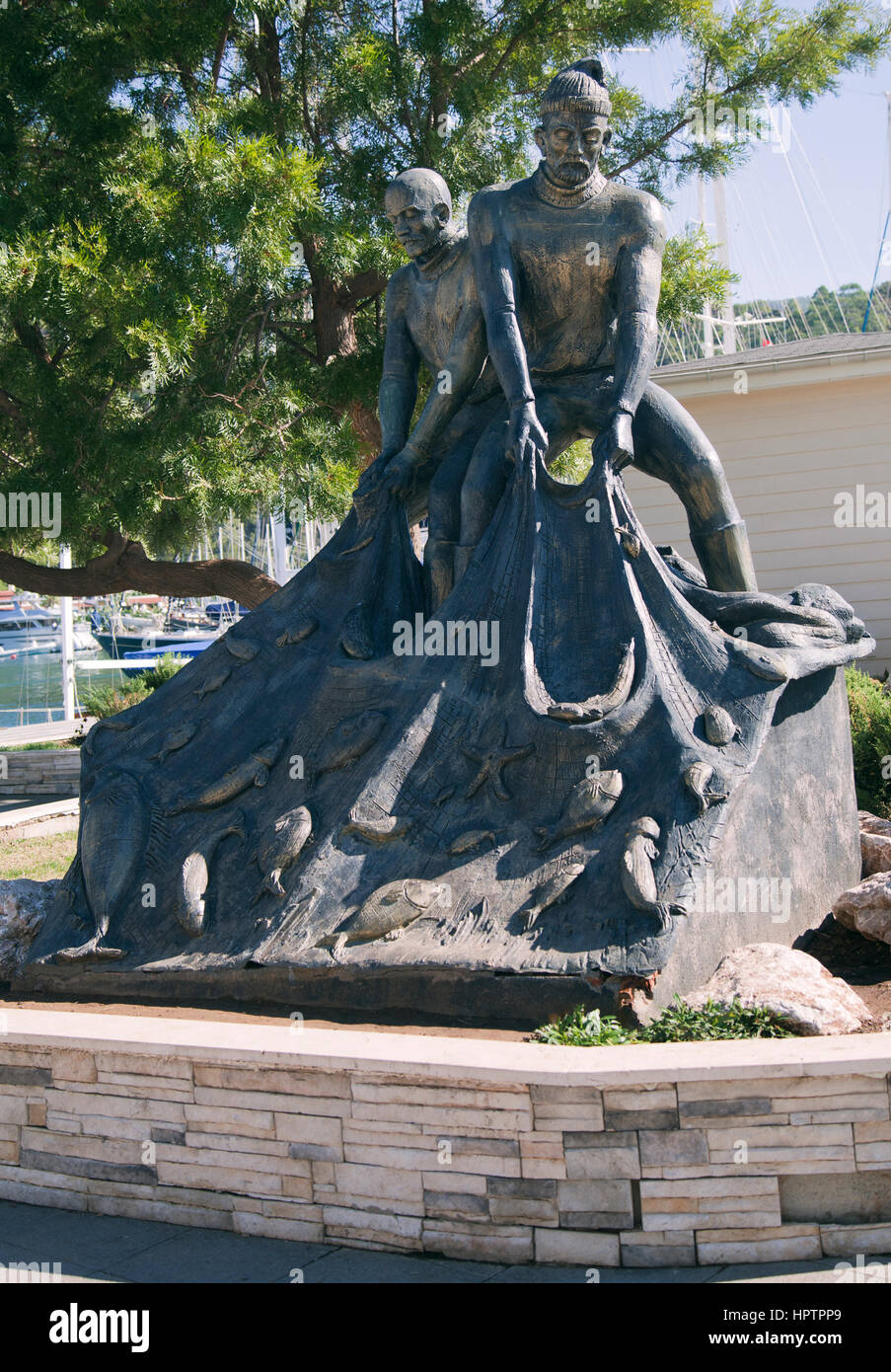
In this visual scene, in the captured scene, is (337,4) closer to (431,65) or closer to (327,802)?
(431,65)

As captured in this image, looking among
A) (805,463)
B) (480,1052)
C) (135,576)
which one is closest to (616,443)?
(480,1052)

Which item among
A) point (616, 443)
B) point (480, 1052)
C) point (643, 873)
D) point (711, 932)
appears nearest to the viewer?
point (480, 1052)

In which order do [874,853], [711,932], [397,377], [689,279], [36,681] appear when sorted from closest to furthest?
[711,932] → [874,853] → [397,377] → [689,279] → [36,681]

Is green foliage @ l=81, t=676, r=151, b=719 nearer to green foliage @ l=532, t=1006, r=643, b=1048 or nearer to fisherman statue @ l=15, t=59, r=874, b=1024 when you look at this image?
fisherman statue @ l=15, t=59, r=874, b=1024

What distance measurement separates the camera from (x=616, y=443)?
17.9 feet

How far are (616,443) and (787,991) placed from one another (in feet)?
7.74

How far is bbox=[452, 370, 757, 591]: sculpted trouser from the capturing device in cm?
583

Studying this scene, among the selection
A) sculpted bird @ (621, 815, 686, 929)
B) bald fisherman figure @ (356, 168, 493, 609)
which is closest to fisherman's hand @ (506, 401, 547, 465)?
bald fisherman figure @ (356, 168, 493, 609)

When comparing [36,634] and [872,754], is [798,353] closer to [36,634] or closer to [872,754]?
[872,754]

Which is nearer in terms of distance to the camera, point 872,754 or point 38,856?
point 872,754

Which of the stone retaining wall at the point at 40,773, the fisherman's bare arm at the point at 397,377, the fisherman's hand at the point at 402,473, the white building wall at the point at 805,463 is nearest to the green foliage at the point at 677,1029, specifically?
the fisherman's hand at the point at 402,473

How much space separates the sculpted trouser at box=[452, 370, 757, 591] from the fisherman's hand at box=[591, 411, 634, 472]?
0.30m

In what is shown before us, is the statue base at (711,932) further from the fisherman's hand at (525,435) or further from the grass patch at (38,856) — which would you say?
the grass patch at (38,856)

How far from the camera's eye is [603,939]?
4355 millimetres
